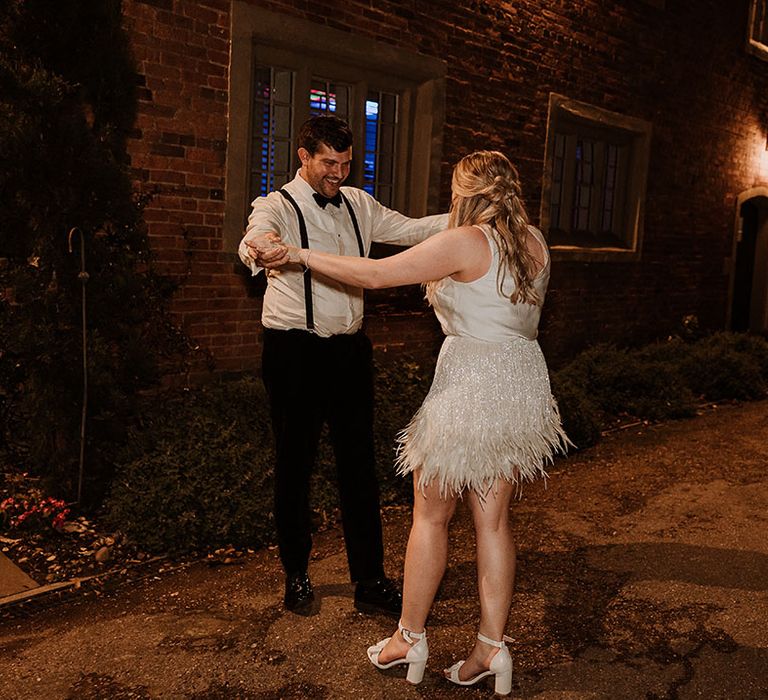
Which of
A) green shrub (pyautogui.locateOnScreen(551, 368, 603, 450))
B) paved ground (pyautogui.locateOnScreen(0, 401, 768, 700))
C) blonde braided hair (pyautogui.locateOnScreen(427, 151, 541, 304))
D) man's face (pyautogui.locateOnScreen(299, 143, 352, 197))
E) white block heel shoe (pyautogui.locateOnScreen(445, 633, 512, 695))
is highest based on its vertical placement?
man's face (pyautogui.locateOnScreen(299, 143, 352, 197))

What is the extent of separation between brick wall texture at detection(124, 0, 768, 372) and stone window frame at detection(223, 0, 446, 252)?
0.33 feet

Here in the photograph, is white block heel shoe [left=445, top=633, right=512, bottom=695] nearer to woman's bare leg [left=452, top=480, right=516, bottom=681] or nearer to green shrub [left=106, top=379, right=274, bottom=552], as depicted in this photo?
woman's bare leg [left=452, top=480, right=516, bottom=681]

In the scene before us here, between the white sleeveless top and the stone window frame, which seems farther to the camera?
the stone window frame

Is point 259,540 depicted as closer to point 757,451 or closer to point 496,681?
point 496,681

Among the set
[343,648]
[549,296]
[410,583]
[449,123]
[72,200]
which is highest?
[449,123]

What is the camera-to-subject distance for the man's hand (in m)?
3.56

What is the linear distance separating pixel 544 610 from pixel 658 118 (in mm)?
8758

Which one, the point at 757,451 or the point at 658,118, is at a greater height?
the point at 658,118

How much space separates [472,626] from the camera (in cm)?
422

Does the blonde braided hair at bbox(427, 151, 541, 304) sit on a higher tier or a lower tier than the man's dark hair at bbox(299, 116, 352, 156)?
lower

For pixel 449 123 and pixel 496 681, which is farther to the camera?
pixel 449 123

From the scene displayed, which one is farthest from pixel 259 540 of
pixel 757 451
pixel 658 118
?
pixel 658 118

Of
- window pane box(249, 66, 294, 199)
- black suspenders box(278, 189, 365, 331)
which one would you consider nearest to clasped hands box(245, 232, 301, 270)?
black suspenders box(278, 189, 365, 331)

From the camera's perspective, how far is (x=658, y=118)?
11594mm
